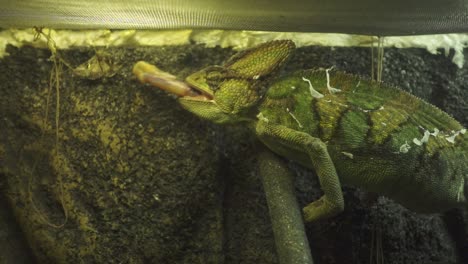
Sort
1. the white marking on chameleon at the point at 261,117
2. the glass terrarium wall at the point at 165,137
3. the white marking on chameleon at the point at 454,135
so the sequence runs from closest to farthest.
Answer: the white marking on chameleon at the point at 261,117
the white marking on chameleon at the point at 454,135
the glass terrarium wall at the point at 165,137

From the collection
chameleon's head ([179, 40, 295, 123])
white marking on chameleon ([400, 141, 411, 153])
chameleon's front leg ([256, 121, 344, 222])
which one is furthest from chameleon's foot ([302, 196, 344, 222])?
chameleon's head ([179, 40, 295, 123])

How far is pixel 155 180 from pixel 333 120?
74 centimetres

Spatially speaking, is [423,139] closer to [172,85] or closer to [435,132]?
[435,132]

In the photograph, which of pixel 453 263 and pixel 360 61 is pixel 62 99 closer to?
pixel 360 61

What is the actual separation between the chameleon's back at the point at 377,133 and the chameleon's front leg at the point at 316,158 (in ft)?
0.16

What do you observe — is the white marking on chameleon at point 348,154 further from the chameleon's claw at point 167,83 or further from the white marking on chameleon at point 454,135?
the chameleon's claw at point 167,83

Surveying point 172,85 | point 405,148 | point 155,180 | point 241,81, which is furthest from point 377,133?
point 155,180

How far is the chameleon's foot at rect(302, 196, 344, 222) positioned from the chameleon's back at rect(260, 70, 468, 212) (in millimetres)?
138

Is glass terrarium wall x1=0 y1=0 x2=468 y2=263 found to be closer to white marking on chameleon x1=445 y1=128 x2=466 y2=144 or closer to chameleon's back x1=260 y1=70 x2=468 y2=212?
chameleon's back x1=260 y1=70 x2=468 y2=212

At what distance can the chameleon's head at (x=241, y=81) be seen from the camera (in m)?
1.52

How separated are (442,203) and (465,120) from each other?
2.06 ft

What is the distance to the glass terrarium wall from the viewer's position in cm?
173

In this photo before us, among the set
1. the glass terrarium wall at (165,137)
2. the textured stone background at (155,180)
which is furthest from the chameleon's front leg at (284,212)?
the textured stone background at (155,180)

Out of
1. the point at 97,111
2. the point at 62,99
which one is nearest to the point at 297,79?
the point at 97,111
